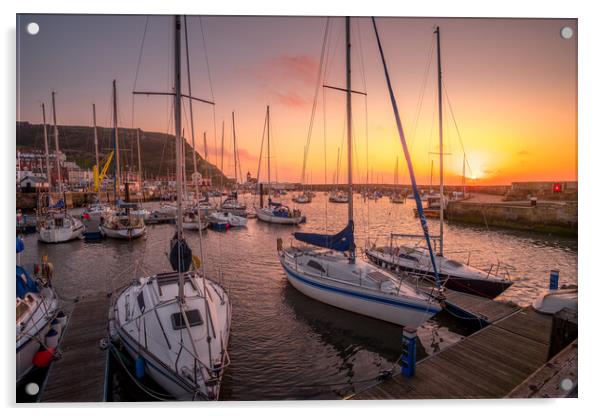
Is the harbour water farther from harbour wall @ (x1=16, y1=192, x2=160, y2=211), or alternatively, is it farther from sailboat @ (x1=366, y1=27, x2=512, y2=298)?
harbour wall @ (x1=16, y1=192, x2=160, y2=211)

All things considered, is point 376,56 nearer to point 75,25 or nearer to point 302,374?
point 75,25

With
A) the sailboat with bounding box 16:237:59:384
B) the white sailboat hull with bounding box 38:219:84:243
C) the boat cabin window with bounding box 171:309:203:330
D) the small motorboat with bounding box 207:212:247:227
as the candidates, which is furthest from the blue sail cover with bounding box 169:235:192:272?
the small motorboat with bounding box 207:212:247:227

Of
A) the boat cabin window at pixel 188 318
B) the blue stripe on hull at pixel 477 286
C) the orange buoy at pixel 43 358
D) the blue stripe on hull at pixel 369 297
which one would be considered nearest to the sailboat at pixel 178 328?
the boat cabin window at pixel 188 318

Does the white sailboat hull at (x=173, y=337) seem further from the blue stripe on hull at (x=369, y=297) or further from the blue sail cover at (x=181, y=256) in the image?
the blue stripe on hull at (x=369, y=297)

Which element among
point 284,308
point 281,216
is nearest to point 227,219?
point 281,216

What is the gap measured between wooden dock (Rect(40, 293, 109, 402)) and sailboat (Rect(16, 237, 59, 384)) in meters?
0.34

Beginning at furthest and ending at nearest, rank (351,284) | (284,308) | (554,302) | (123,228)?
(123,228)
(284,308)
(351,284)
(554,302)

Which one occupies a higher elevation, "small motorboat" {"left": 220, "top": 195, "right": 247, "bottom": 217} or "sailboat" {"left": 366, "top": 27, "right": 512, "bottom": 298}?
"small motorboat" {"left": 220, "top": 195, "right": 247, "bottom": 217}

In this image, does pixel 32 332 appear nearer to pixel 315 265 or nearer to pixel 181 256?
pixel 181 256

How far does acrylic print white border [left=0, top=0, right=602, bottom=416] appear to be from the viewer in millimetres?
4387

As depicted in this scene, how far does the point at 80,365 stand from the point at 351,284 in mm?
5507

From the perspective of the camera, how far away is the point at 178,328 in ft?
16.2

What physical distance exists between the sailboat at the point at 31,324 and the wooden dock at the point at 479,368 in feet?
16.5

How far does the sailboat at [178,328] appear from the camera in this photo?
14.1 feet
